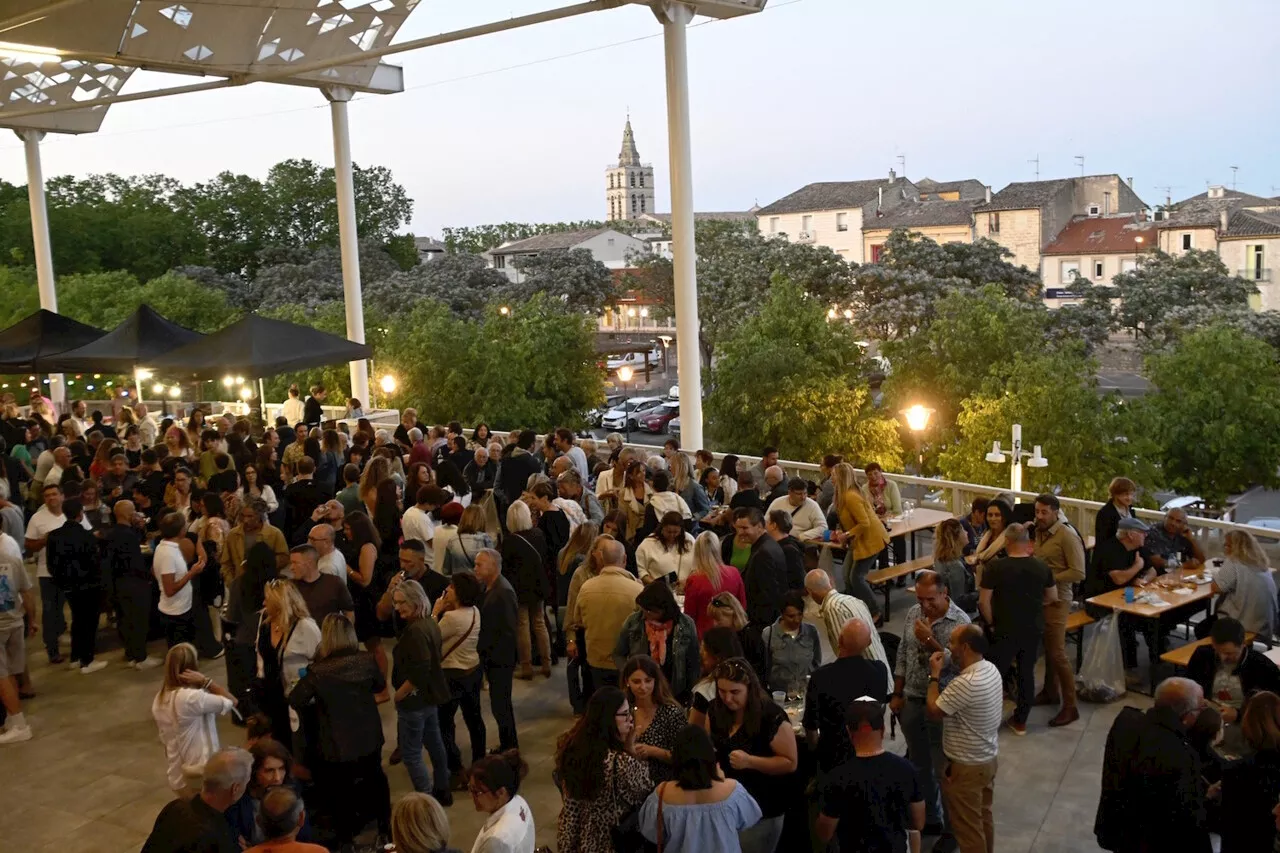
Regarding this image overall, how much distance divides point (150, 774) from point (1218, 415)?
30.9 metres

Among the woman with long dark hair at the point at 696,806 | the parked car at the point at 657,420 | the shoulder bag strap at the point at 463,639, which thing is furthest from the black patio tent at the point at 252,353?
the parked car at the point at 657,420

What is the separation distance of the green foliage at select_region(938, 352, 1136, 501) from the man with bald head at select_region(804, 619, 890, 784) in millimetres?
19987

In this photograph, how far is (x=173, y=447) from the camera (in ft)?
40.7

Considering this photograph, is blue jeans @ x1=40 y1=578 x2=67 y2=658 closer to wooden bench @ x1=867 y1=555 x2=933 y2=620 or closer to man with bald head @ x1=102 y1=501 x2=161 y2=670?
man with bald head @ x1=102 y1=501 x2=161 y2=670

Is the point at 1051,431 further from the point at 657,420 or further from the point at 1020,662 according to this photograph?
the point at 657,420

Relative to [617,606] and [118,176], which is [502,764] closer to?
[617,606]

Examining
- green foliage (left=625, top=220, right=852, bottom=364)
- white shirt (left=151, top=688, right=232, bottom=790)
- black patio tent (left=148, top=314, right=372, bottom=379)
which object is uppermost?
green foliage (left=625, top=220, right=852, bottom=364)

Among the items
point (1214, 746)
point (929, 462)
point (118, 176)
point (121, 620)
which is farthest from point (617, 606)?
point (118, 176)

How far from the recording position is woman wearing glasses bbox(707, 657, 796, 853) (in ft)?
15.3

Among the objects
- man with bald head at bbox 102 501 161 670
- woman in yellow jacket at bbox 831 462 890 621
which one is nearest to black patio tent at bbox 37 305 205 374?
man with bald head at bbox 102 501 161 670

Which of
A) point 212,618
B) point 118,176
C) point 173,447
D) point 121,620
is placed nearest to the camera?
point 121,620

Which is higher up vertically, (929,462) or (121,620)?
(121,620)

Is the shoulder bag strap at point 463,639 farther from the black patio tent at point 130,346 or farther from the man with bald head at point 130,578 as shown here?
the black patio tent at point 130,346

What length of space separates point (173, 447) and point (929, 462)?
21.1 meters
